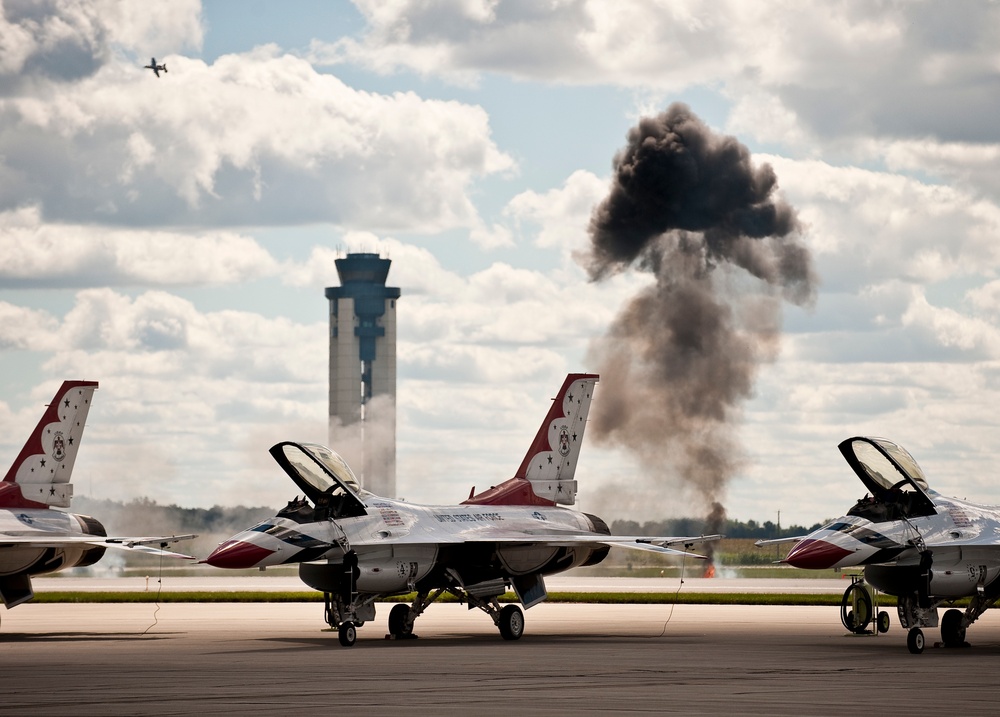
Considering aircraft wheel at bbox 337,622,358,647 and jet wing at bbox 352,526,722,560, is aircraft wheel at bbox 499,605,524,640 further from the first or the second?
aircraft wheel at bbox 337,622,358,647

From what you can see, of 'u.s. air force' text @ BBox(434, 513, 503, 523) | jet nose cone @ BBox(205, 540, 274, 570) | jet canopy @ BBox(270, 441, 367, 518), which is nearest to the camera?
jet nose cone @ BBox(205, 540, 274, 570)

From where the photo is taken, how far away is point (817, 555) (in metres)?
27.1

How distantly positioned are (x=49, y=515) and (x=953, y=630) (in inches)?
803

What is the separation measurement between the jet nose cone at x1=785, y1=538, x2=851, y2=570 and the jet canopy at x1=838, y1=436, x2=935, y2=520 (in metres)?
1.68

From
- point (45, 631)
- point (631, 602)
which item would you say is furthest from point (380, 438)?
point (45, 631)

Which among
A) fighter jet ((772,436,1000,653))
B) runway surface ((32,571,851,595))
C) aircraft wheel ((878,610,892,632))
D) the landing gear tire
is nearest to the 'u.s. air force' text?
fighter jet ((772,436,1000,653))

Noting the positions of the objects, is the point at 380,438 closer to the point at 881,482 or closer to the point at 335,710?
the point at 881,482

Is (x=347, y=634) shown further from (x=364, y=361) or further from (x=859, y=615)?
(x=364, y=361)

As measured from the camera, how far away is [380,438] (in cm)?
18038

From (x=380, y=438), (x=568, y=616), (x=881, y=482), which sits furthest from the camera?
(x=380, y=438)

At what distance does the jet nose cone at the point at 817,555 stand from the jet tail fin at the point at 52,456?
59.5ft

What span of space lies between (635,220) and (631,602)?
2291 centimetres

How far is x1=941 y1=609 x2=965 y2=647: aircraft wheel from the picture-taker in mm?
28562

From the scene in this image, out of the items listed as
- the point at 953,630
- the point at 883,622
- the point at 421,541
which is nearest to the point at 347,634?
the point at 421,541
